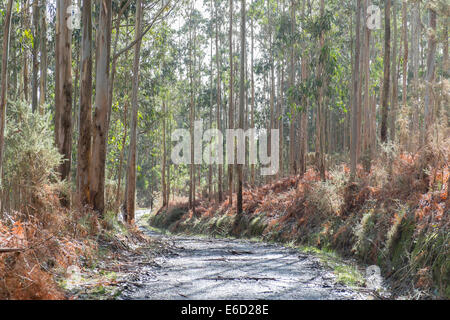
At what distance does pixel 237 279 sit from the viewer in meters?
7.21

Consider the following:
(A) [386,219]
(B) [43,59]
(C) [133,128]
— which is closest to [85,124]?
(A) [386,219]

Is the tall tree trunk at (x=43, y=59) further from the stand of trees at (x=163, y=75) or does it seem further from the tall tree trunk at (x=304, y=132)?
the tall tree trunk at (x=304, y=132)

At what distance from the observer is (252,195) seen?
24625 mm

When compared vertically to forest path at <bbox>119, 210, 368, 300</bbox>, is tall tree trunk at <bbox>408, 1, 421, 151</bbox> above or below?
above

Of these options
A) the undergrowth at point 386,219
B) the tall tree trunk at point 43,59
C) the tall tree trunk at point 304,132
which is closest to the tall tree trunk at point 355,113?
the undergrowth at point 386,219

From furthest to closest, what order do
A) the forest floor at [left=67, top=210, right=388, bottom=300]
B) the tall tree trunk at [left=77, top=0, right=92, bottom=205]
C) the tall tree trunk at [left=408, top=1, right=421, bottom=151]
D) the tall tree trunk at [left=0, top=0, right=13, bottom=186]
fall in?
1. the tall tree trunk at [left=408, top=1, right=421, bottom=151]
2. the tall tree trunk at [left=77, top=0, right=92, bottom=205]
3. the tall tree trunk at [left=0, top=0, right=13, bottom=186]
4. the forest floor at [left=67, top=210, right=388, bottom=300]

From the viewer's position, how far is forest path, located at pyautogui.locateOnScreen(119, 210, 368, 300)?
6016mm

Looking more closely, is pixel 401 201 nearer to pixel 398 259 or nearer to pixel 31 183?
pixel 398 259

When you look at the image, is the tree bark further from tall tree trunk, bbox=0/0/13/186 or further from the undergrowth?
tall tree trunk, bbox=0/0/13/186

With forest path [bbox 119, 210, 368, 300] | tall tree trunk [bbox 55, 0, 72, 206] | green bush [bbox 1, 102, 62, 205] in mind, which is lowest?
forest path [bbox 119, 210, 368, 300]

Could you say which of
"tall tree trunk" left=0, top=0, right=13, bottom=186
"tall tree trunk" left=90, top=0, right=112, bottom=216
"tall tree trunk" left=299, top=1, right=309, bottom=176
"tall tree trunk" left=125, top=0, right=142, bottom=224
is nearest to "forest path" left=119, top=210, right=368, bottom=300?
"tall tree trunk" left=90, top=0, right=112, bottom=216

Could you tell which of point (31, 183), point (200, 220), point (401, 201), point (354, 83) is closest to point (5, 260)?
point (31, 183)

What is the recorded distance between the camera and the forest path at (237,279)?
6.02m
